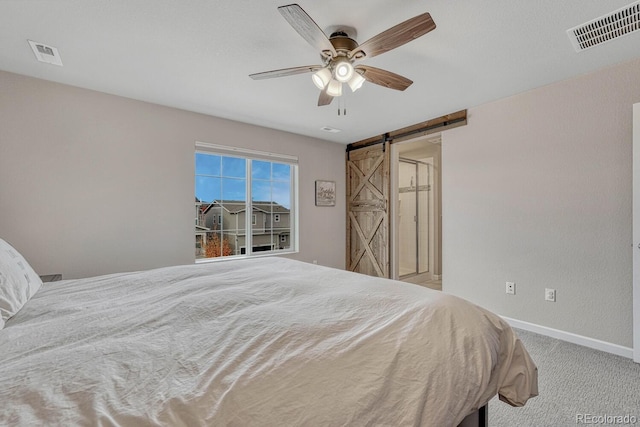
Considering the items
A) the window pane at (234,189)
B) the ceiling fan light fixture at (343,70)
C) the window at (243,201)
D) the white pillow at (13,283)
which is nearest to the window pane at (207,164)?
the window at (243,201)

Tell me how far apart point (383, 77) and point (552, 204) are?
7.10 feet

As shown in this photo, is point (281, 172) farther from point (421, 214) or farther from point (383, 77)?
point (421, 214)

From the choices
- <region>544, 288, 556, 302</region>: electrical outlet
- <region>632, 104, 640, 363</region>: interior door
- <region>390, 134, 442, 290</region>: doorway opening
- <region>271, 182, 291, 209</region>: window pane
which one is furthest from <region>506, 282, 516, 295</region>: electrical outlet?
<region>271, 182, 291, 209</region>: window pane

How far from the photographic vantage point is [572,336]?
2.58 meters

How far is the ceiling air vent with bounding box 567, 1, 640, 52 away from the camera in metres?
1.74

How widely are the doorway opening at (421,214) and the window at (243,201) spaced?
222 cm

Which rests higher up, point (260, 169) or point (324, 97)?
point (324, 97)

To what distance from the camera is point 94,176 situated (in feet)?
9.34

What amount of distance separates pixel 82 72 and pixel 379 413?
3360 mm

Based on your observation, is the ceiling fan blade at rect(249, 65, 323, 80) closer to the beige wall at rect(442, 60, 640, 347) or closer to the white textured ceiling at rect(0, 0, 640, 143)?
the white textured ceiling at rect(0, 0, 640, 143)

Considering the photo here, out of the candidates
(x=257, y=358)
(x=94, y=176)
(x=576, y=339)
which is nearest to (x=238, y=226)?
(x=94, y=176)

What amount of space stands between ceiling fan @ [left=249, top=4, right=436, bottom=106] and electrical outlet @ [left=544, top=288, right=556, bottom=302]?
2455mm

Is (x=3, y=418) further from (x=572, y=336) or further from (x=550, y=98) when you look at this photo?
(x=550, y=98)

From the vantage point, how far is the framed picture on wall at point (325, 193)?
4.64 meters
